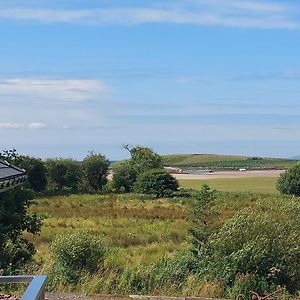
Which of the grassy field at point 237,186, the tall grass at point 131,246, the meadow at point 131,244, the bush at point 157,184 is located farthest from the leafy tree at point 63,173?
the meadow at point 131,244

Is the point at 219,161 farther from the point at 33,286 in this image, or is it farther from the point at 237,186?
the point at 33,286

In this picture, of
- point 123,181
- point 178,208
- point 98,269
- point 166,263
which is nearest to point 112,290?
point 98,269

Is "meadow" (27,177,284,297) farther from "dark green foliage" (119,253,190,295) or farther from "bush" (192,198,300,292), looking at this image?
"bush" (192,198,300,292)

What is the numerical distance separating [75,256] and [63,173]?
5672 centimetres


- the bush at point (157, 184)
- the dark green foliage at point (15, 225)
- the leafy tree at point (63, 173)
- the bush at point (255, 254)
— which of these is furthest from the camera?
the leafy tree at point (63, 173)

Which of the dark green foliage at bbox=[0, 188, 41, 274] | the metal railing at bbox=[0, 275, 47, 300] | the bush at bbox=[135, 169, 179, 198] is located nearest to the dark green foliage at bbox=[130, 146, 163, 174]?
the bush at bbox=[135, 169, 179, 198]

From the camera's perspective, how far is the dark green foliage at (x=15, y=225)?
1228 centimetres

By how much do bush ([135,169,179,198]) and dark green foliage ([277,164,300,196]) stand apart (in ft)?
33.6

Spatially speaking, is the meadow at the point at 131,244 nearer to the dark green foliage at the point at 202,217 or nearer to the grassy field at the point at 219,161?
the dark green foliage at the point at 202,217

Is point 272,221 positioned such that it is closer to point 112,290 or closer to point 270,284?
point 270,284

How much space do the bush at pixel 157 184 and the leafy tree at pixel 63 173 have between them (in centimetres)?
962

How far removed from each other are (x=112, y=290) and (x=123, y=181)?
57.2 meters

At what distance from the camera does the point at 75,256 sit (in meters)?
10.4

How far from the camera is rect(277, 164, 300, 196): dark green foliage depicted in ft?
195
